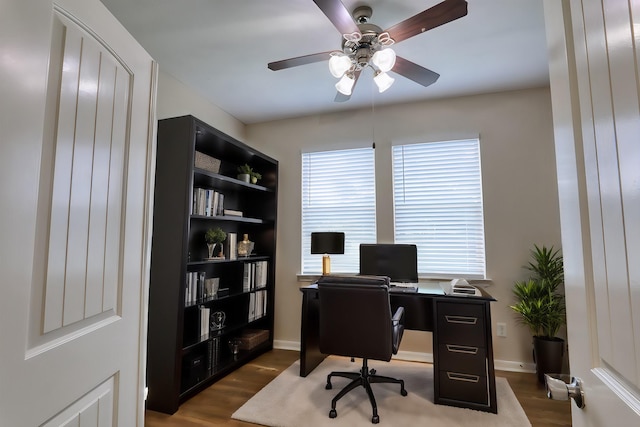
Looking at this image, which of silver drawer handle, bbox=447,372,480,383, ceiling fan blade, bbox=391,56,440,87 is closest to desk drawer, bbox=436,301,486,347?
silver drawer handle, bbox=447,372,480,383

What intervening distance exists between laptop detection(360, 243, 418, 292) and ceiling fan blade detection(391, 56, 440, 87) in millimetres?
1423

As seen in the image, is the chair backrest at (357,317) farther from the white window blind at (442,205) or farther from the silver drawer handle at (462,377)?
the white window blind at (442,205)

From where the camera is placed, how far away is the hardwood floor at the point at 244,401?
2180 mm

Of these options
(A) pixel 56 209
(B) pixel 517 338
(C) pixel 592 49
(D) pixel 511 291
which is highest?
(C) pixel 592 49

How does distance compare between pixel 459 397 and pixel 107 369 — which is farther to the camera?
pixel 459 397

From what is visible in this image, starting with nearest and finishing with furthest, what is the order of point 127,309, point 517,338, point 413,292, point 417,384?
point 127,309
point 413,292
point 417,384
point 517,338

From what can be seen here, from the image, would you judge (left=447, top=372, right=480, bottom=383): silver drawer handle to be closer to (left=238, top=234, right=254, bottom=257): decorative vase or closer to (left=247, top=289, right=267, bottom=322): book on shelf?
(left=247, top=289, right=267, bottom=322): book on shelf

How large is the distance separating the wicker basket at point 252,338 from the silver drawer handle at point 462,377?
1.91 meters

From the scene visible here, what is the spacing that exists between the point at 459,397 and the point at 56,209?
2.64 metres

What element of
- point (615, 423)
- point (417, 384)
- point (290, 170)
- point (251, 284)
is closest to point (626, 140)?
point (615, 423)

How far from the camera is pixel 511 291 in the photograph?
3.11 meters

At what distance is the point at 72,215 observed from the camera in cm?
84

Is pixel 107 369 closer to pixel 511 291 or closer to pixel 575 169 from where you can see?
pixel 575 169

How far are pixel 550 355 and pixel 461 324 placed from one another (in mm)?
977
